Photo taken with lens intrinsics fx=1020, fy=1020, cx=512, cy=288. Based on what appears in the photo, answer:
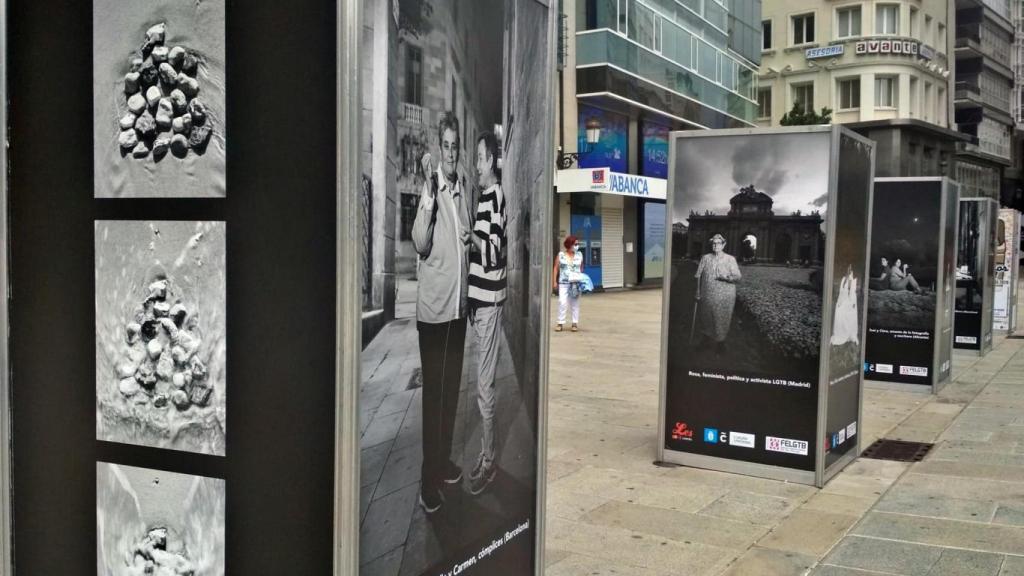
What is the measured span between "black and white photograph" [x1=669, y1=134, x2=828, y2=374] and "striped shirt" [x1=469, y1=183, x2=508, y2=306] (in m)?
4.16

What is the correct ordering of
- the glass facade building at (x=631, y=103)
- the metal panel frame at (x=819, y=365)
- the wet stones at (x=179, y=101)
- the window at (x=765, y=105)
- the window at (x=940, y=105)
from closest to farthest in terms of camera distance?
the wet stones at (x=179, y=101)
the metal panel frame at (x=819, y=365)
the glass facade building at (x=631, y=103)
the window at (x=765, y=105)
the window at (x=940, y=105)

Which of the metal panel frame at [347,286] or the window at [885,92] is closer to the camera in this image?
the metal panel frame at [347,286]

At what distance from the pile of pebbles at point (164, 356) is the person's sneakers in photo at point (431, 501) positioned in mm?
672

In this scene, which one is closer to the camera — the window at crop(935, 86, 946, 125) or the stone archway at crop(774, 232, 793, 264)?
the stone archway at crop(774, 232, 793, 264)

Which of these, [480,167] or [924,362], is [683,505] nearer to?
[480,167]

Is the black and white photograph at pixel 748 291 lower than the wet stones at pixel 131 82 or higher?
lower

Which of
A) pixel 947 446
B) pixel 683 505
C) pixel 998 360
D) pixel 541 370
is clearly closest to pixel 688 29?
pixel 998 360

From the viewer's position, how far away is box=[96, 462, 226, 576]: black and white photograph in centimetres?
277

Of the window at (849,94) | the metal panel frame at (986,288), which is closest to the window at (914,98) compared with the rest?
the window at (849,94)

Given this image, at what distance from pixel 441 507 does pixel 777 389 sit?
14.9 feet

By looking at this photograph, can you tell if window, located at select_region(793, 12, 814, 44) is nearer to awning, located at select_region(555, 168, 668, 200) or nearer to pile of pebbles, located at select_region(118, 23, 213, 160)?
awning, located at select_region(555, 168, 668, 200)

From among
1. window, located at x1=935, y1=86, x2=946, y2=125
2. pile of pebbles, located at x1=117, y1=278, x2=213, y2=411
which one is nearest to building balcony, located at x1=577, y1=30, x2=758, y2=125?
window, located at x1=935, y1=86, x2=946, y2=125

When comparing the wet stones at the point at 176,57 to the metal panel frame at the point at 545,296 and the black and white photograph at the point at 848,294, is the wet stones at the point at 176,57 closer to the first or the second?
the metal panel frame at the point at 545,296

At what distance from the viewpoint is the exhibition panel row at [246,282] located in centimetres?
255
